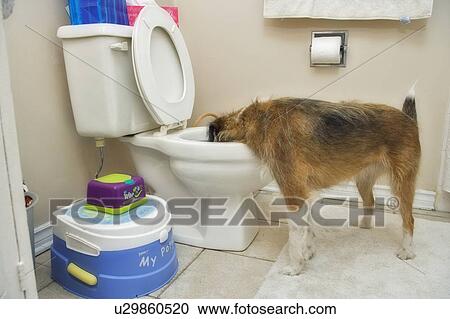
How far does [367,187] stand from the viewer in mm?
1564

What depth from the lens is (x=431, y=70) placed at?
1.65 meters

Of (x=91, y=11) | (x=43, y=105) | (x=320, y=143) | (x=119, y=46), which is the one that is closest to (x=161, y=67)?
(x=119, y=46)

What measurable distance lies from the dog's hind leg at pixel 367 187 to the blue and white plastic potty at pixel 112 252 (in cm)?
75

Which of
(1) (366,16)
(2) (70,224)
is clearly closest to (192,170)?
(2) (70,224)

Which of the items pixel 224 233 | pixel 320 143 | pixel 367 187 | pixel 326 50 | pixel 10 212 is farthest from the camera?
pixel 326 50

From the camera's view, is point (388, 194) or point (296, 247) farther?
point (388, 194)

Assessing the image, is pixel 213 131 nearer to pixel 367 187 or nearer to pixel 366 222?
pixel 367 187

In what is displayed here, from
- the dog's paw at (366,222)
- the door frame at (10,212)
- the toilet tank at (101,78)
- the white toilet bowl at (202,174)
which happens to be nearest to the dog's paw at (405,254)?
the dog's paw at (366,222)

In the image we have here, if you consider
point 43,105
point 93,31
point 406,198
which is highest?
point 93,31

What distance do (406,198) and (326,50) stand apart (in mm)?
738

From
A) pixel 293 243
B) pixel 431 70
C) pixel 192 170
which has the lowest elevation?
pixel 293 243

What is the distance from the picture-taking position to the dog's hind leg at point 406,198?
1.31m
